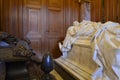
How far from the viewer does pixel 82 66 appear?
2.55 meters

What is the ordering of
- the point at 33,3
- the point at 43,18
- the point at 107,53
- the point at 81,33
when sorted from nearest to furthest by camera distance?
the point at 107,53 < the point at 81,33 < the point at 33,3 < the point at 43,18

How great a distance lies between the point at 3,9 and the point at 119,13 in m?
3.37

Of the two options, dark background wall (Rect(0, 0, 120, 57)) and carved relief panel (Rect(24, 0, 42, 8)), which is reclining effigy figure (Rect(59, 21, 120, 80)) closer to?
dark background wall (Rect(0, 0, 120, 57))

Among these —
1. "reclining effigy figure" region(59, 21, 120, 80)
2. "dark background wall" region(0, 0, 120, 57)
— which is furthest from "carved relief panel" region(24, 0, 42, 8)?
"reclining effigy figure" region(59, 21, 120, 80)

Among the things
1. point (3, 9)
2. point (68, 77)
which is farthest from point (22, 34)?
point (68, 77)

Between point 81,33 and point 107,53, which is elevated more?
point 81,33

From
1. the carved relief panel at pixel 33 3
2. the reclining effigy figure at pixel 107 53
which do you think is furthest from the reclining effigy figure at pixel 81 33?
the carved relief panel at pixel 33 3

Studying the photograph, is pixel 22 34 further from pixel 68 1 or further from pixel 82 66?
pixel 82 66

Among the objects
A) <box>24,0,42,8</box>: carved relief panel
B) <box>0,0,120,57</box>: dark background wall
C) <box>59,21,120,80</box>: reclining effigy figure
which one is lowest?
<box>59,21,120,80</box>: reclining effigy figure

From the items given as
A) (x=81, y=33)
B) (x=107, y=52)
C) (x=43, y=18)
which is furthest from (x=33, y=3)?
(x=107, y=52)

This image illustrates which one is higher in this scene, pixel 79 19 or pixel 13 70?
pixel 79 19

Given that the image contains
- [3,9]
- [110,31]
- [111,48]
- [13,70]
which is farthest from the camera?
[3,9]

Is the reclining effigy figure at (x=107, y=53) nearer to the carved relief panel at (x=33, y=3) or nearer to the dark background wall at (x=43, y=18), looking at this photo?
the dark background wall at (x=43, y=18)

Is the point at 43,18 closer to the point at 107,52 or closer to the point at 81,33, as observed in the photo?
the point at 81,33
